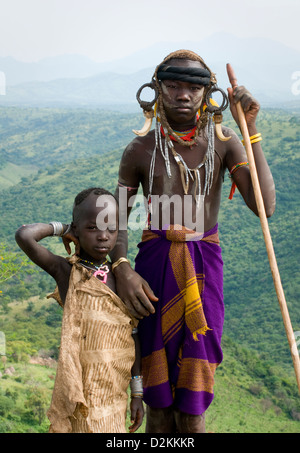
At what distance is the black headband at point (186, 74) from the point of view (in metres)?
2.76

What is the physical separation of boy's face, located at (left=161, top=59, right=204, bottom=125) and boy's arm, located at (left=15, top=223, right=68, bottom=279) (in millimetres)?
813

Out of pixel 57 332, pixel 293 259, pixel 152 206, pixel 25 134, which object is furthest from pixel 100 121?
pixel 152 206

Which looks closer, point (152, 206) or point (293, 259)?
point (152, 206)

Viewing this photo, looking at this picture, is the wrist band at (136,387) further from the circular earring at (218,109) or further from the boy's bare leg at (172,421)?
the circular earring at (218,109)

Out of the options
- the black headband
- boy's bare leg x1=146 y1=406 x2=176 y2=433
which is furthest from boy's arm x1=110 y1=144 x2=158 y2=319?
boy's bare leg x1=146 y1=406 x2=176 y2=433

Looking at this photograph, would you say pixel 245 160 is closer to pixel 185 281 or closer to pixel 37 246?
pixel 185 281

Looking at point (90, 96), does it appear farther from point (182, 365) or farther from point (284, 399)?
point (182, 365)

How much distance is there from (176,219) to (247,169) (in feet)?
1.38

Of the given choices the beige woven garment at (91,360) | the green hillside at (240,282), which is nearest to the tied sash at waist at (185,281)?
the beige woven garment at (91,360)

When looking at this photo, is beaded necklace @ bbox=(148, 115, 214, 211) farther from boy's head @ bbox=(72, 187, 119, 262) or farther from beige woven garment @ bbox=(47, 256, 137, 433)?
beige woven garment @ bbox=(47, 256, 137, 433)

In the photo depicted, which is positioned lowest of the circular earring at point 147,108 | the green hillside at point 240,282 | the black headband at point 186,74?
the green hillside at point 240,282

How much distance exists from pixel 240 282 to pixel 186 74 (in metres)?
22.7

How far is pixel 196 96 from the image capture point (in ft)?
9.21

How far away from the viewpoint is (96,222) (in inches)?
105
